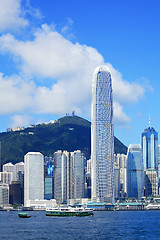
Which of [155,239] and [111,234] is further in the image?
[111,234]

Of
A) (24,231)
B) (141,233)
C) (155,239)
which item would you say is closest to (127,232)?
(141,233)

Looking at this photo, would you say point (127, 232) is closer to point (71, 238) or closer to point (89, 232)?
point (89, 232)

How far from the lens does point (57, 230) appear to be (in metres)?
196

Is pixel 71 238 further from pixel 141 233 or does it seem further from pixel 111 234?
pixel 141 233

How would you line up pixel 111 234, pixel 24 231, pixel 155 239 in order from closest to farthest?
1. pixel 155 239
2. pixel 111 234
3. pixel 24 231

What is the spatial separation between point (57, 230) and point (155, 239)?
4615 centimetres

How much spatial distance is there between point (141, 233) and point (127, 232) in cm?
566

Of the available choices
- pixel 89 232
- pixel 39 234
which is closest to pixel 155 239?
pixel 89 232

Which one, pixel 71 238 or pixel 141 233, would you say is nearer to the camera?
pixel 71 238

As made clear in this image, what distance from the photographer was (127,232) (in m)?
186

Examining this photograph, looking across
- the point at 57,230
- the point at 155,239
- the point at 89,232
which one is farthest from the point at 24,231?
the point at 155,239

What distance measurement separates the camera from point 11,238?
6526 inches

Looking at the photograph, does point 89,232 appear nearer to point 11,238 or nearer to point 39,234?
point 39,234

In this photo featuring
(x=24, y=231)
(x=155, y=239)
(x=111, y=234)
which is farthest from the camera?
(x=24, y=231)
